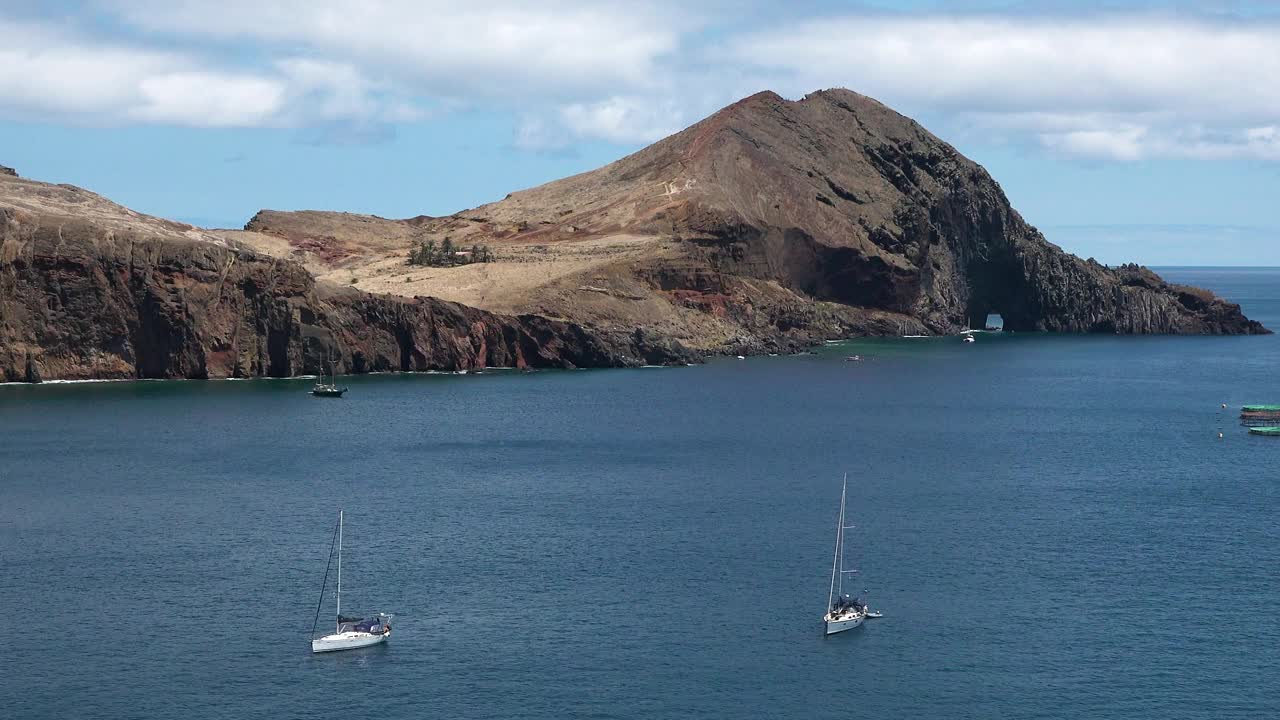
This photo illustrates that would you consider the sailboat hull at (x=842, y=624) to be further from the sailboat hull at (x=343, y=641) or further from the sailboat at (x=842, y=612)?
the sailboat hull at (x=343, y=641)

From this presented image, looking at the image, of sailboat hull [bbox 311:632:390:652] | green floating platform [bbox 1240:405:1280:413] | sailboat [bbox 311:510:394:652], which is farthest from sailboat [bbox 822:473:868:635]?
green floating platform [bbox 1240:405:1280:413]

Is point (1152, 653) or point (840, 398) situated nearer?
point (1152, 653)

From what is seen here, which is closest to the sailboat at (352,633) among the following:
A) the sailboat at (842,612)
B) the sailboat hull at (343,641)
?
the sailboat hull at (343,641)

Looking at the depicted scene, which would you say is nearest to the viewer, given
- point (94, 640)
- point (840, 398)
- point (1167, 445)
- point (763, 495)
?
point (94, 640)

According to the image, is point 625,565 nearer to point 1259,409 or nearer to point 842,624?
point 842,624

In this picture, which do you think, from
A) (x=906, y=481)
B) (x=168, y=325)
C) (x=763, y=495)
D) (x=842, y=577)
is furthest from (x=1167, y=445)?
(x=168, y=325)

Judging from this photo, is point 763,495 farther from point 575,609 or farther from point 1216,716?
point 1216,716
